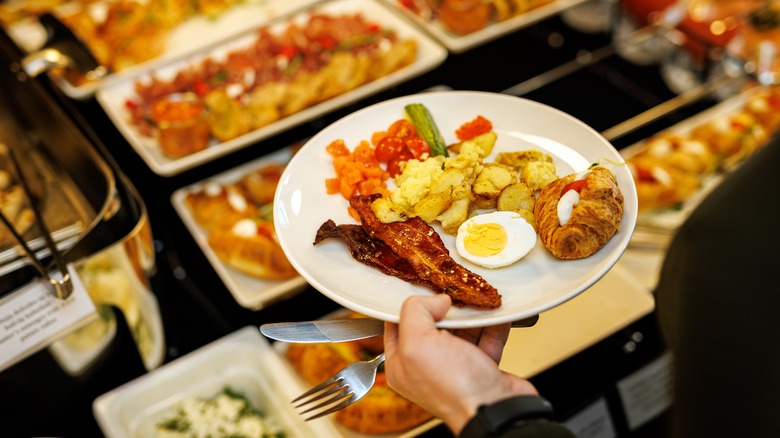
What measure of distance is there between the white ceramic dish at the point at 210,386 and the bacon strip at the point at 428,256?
66cm

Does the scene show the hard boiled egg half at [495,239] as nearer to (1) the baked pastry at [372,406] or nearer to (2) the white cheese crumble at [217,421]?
(1) the baked pastry at [372,406]

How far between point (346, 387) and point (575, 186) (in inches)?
23.9

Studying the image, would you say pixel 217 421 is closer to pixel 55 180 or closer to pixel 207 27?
pixel 55 180

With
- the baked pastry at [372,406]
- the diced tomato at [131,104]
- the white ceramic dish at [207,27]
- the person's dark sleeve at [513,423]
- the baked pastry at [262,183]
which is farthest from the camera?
the white ceramic dish at [207,27]

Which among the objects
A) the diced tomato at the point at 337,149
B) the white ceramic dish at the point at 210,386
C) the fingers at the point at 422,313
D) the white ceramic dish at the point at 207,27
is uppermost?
the diced tomato at the point at 337,149

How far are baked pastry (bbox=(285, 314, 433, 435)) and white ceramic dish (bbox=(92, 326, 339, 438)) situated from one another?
3.7 inches

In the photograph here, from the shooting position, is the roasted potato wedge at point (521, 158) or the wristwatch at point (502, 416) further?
the roasted potato wedge at point (521, 158)

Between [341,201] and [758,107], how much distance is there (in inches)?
81.2

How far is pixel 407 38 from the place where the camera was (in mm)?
2857

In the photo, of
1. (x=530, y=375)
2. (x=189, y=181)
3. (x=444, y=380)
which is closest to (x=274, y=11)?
(x=189, y=181)

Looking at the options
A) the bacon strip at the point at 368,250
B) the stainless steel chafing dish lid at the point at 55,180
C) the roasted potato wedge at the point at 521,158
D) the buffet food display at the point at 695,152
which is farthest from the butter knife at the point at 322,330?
the buffet food display at the point at 695,152

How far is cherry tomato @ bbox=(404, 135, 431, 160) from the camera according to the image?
159 centimetres

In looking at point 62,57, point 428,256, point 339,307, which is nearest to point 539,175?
point 428,256

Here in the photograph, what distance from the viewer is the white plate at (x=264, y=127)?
2404mm
